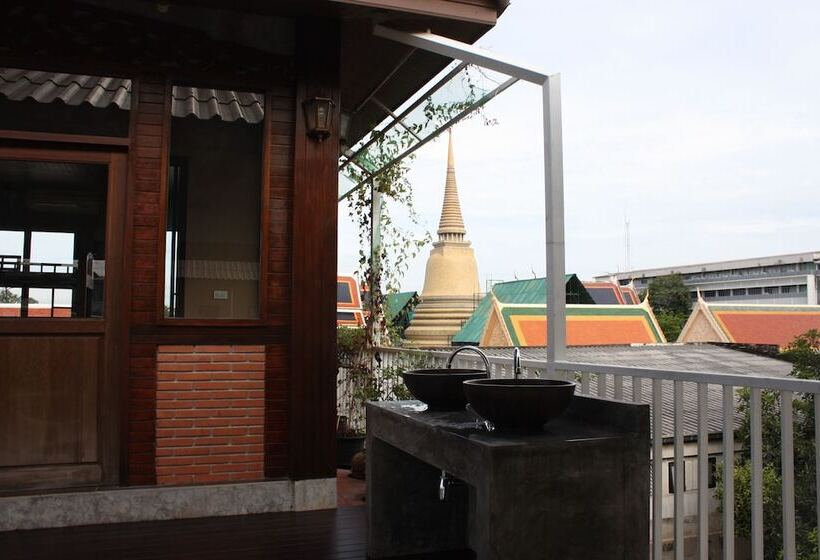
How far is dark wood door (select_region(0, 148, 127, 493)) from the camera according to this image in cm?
354

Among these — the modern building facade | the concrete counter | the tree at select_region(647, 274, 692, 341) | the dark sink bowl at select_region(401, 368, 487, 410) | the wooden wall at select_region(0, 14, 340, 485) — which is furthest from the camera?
the modern building facade

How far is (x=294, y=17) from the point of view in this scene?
392 cm

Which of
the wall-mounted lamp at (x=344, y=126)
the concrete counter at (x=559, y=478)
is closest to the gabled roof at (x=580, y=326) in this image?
the wall-mounted lamp at (x=344, y=126)

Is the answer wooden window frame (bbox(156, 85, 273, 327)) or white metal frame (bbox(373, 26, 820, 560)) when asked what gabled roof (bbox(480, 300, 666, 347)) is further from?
white metal frame (bbox(373, 26, 820, 560))

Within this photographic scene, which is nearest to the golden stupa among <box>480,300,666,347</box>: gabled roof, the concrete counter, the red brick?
<box>480,300,666,347</box>: gabled roof

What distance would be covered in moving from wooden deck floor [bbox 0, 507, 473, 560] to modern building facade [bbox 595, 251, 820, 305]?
240ft

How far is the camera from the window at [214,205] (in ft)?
12.5

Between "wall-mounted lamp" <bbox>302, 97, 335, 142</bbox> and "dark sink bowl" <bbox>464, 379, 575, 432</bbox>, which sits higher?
"wall-mounted lamp" <bbox>302, 97, 335, 142</bbox>

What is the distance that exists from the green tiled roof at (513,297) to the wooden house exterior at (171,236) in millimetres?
23322

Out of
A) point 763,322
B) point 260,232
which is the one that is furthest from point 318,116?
point 763,322

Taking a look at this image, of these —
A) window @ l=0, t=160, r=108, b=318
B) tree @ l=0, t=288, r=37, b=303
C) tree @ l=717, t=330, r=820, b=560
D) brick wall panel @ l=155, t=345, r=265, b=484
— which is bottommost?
tree @ l=717, t=330, r=820, b=560

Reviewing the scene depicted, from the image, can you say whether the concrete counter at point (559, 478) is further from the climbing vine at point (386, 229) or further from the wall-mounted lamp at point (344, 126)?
the wall-mounted lamp at point (344, 126)

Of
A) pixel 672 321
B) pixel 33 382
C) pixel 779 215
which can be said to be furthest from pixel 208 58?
pixel 779 215

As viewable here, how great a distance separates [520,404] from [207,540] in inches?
72.2
